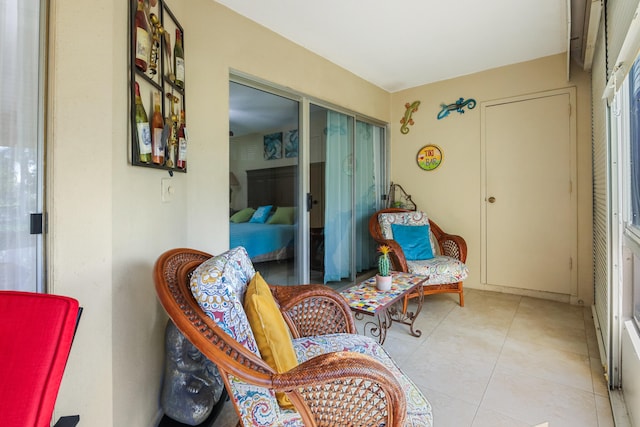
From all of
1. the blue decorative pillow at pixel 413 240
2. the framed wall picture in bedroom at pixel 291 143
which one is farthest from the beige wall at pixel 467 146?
the framed wall picture in bedroom at pixel 291 143

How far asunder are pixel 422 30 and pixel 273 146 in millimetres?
1586

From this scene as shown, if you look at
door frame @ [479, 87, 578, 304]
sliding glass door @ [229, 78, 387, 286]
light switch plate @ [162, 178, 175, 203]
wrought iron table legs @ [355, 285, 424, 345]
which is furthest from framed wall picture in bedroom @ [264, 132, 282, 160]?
door frame @ [479, 87, 578, 304]

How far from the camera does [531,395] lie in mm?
1636

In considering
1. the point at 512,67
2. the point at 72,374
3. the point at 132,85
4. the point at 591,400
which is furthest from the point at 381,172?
the point at 72,374

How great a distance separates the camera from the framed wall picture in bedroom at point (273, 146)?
2557mm

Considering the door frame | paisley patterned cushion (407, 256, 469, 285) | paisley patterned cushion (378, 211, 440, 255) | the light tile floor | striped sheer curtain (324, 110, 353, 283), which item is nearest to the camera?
the light tile floor

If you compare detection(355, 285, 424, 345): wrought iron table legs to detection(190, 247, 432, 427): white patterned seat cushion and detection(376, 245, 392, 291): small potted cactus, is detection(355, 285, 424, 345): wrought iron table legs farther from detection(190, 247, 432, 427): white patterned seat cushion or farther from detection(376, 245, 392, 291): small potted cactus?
detection(190, 247, 432, 427): white patterned seat cushion

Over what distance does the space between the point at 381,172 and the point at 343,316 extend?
2793mm

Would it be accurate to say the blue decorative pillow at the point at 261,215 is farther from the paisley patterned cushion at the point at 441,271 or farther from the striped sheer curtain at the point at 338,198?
the paisley patterned cushion at the point at 441,271

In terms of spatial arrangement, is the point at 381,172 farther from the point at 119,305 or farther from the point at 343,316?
the point at 119,305

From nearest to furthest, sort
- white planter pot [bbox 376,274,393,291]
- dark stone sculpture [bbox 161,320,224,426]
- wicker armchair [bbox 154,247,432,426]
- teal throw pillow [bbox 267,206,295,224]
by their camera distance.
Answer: wicker armchair [bbox 154,247,432,426] < dark stone sculpture [bbox 161,320,224,426] < white planter pot [bbox 376,274,393,291] < teal throw pillow [bbox 267,206,295,224]

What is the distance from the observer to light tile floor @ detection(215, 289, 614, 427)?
1.50 metres

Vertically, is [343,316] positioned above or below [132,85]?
below

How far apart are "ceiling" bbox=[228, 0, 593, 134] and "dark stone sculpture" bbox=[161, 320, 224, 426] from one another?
1.59m
